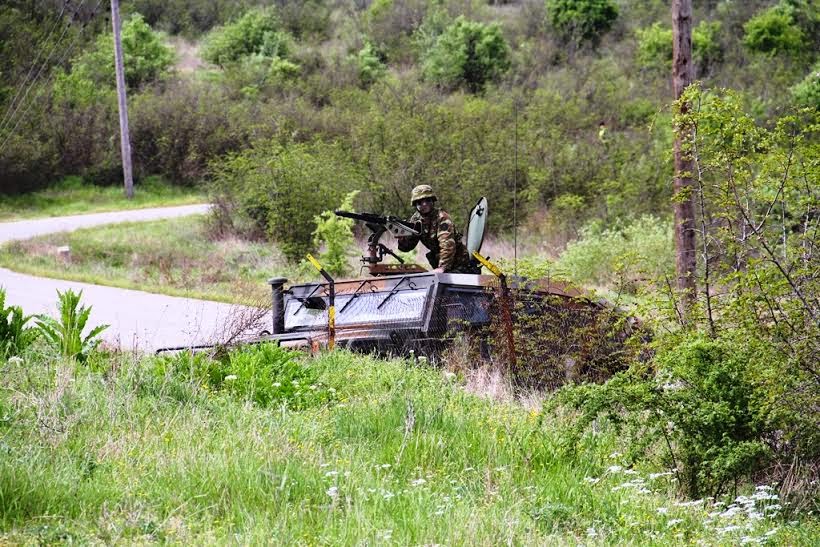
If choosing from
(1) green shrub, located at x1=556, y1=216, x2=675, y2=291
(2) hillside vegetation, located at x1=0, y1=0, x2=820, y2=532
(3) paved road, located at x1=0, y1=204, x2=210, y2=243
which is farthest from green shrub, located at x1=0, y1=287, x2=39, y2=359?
(3) paved road, located at x1=0, y1=204, x2=210, y2=243

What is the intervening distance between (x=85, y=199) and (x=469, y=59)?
58.1 ft

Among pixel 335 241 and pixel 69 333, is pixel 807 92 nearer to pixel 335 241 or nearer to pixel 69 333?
pixel 335 241

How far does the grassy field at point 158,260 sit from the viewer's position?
20047 millimetres

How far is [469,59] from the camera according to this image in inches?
1768

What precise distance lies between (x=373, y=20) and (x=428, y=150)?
32.3 m

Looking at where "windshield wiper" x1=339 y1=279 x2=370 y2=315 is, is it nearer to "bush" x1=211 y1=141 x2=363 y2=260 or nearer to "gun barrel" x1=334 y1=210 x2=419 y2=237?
"gun barrel" x1=334 y1=210 x2=419 y2=237

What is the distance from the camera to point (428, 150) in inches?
1003

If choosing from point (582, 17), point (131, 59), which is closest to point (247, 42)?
point (131, 59)

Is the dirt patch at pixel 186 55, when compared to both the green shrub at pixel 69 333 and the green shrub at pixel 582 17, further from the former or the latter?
the green shrub at pixel 69 333

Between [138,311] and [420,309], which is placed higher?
[420,309]

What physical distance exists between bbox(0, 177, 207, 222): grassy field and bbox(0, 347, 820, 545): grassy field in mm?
23941

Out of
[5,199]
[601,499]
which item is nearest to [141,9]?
[5,199]

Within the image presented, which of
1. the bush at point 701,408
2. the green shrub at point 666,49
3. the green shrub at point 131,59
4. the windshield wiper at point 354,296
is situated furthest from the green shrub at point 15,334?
the green shrub at point 666,49

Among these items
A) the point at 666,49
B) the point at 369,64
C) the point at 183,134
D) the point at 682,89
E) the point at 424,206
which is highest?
the point at 369,64
